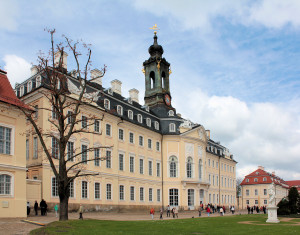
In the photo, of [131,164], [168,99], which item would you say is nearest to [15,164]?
[131,164]

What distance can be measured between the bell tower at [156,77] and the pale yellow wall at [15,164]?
31.6 meters

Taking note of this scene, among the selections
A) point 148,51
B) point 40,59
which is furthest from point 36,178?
point 148,51

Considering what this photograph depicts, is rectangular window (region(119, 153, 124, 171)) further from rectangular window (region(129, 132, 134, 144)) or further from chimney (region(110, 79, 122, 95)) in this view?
chimney (region(110, 79, 122, 95))

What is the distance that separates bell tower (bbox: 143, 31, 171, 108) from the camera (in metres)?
54.7

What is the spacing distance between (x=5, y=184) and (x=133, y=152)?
69.2ft

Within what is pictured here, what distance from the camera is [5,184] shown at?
893 inches

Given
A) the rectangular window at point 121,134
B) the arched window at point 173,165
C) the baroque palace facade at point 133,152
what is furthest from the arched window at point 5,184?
the arched window at point 173,165

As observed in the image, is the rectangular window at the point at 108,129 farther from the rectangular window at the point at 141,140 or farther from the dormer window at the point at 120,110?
the rectangular window at the point at 141,140

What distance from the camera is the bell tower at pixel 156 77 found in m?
54.7

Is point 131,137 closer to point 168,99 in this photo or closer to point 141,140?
point 141,140

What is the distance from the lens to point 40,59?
68.8ft

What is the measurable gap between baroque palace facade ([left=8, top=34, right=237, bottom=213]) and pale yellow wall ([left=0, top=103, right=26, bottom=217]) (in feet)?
16.6

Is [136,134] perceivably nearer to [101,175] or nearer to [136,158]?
[136,158]

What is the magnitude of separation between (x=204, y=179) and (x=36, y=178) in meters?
27.6
